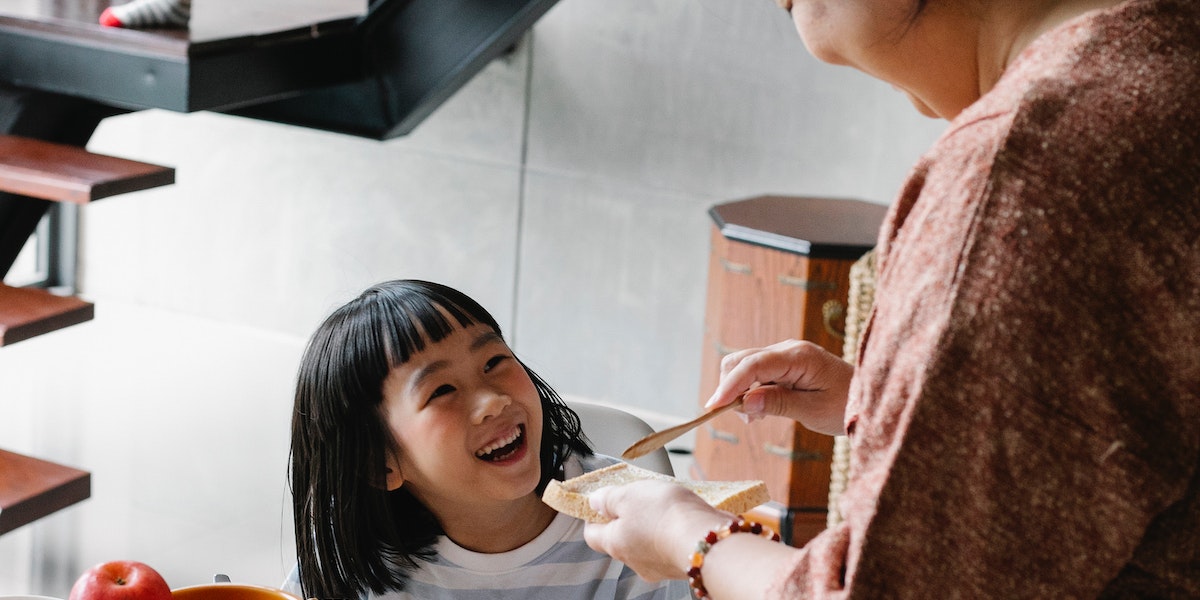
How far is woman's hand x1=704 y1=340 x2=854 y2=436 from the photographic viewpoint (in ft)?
4.55

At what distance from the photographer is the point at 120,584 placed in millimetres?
1072

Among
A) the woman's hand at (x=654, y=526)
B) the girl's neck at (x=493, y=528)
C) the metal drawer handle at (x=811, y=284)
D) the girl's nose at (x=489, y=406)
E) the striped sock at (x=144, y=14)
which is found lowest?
the girl's neck at (x=493, y=528)

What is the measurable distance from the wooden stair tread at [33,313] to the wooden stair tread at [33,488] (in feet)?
0.89

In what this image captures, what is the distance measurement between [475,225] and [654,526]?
3.40m

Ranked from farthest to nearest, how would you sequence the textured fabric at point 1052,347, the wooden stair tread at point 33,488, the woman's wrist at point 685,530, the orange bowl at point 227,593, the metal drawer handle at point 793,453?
the metal drawer handle at point 793,453, the wooden stair tread at point 33,488, the orange bowl at point 227,593, the woman's wrist at point 685,530, the textured fabric at point 1052,347

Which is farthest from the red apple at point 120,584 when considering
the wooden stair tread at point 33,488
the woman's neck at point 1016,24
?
the wooden stair tread at point 33,488

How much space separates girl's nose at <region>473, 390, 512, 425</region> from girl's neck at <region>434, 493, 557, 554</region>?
0.15 meters

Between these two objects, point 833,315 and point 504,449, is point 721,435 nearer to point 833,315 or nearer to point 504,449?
point 833,315

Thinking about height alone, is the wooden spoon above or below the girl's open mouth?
above

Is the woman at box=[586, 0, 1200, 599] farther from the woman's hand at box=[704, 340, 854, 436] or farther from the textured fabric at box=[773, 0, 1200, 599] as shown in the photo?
the woman's hand at box=[704, 340, 854, 436]

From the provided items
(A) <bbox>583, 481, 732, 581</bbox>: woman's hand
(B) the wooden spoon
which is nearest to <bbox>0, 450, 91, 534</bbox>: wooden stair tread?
(B) the wooden spoon

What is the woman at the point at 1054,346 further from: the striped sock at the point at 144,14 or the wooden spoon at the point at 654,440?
the striped sock at the point at 144,14

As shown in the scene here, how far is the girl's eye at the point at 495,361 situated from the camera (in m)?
1.56

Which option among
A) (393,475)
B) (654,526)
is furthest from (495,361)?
(654,526)
